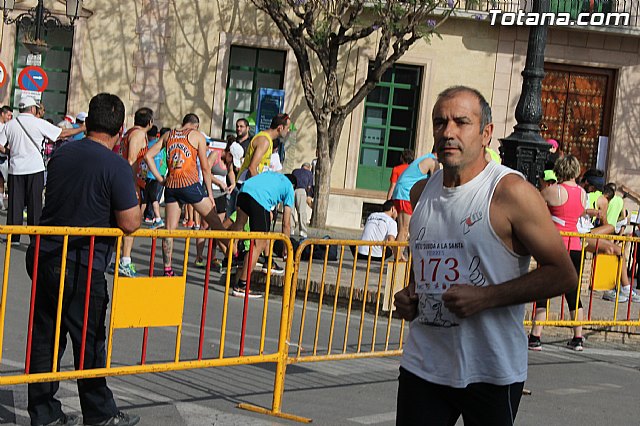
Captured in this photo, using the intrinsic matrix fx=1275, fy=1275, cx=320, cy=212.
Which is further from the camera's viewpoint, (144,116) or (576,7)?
(576,7)

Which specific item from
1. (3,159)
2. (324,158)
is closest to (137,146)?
(3,159)

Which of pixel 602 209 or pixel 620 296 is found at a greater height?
pixel 602 209

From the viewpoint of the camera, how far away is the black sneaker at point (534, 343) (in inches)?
452

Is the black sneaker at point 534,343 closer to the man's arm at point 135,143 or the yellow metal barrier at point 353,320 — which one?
the yellow metal barrier at point 353,320

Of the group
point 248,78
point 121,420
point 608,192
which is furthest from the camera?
point 248,78

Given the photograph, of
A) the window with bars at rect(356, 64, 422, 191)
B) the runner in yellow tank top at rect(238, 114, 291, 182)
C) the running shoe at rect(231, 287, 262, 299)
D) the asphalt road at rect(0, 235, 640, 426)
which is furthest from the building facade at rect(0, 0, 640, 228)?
the asphalt road at rect(0, 235, 640, 426)

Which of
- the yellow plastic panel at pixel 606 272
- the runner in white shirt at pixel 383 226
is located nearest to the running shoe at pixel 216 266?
the runner in white shirt at pixel 383 226

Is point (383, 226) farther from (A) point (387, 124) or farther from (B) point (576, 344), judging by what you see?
(A) point (387, 124)

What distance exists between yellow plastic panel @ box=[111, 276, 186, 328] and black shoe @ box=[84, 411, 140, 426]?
1.73 ft

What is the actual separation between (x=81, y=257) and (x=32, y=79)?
1920 cm

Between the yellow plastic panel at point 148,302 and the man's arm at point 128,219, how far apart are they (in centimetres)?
27

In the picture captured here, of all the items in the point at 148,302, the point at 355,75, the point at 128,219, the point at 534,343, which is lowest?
the point at 534,343

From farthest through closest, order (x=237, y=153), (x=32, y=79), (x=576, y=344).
Answer: (x=32, y=79), (x=237, y=153), (x=576, y=344)

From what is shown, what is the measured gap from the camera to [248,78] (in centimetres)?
2900
